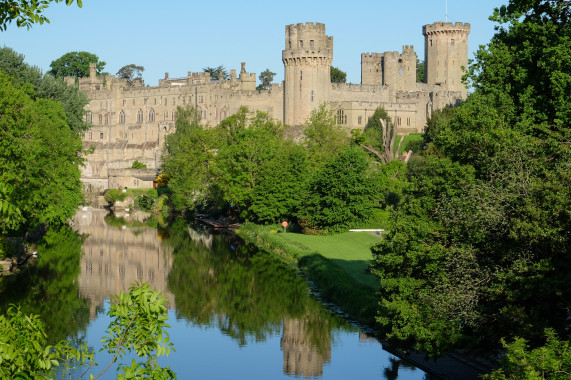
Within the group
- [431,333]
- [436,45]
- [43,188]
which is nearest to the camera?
[431,333]

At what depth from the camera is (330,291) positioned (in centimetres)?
2872

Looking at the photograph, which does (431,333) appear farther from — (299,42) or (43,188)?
(299,42)

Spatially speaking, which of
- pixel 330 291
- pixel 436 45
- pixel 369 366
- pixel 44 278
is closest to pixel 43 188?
pixel 44 278

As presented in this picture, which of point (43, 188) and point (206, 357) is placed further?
point (43, 188)

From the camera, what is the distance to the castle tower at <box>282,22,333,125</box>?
74688 mm

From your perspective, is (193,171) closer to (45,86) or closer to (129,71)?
(45,86)

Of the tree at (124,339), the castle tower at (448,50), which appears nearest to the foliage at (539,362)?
the tree at (124,339)

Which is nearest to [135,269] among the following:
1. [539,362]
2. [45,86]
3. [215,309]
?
[215,309]

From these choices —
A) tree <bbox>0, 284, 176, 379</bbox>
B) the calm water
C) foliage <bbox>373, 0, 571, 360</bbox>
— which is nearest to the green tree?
the calm water

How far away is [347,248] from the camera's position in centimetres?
3728

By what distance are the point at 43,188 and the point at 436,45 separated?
190ft

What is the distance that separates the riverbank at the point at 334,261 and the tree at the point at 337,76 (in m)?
55.5

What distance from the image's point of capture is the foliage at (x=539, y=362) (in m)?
12.6

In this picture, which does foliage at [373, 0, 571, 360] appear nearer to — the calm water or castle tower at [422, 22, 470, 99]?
the calm water
